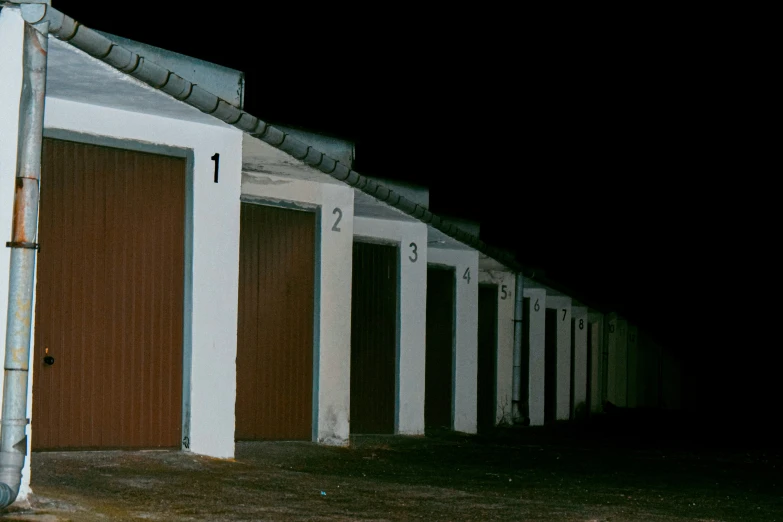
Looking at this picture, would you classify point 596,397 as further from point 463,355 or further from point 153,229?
point 153,229

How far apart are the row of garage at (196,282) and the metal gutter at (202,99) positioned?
0.15 m

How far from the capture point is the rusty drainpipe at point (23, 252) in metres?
6.32

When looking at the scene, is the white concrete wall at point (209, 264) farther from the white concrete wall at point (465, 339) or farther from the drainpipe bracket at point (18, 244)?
the white concrete wall at point (465, 339)

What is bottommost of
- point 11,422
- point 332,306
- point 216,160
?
point 11,422

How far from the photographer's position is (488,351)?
20578mm

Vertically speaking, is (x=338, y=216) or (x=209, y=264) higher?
(x=338, y=216)

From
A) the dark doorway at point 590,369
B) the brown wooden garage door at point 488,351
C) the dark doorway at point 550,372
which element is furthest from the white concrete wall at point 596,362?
the brown wooden garage door at point 488,351

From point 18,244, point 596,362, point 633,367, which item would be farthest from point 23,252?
point 633,367

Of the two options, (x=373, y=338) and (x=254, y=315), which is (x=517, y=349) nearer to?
(x=373, y=338)

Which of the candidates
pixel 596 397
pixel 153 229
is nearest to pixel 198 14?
pixel 153 229

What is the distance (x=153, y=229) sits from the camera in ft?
31.5

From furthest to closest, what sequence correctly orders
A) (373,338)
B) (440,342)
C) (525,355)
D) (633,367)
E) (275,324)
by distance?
(633,367) < (525,355) < (440,342) < (373,338) < (275,324)

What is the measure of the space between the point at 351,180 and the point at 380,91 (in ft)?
27.9

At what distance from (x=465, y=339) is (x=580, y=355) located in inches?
355
